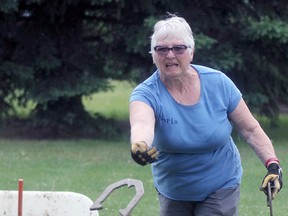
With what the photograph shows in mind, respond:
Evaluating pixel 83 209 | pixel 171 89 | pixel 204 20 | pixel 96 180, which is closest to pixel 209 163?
pixel 171 89

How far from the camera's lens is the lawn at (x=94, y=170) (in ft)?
28.8

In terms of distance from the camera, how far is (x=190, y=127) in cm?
454

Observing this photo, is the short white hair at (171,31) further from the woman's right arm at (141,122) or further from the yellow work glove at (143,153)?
the yellow work glove at (143,153)

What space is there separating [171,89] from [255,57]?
8.83 metres

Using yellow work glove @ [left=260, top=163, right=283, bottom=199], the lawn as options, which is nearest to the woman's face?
yellow work glove @ [left=260, top=163, right=283, bottom=199]

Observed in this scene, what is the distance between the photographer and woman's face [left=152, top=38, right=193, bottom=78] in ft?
14.7

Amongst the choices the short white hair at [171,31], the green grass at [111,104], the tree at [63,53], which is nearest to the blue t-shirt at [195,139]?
the short white hair at [171,31]

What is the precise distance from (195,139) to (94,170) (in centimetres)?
629

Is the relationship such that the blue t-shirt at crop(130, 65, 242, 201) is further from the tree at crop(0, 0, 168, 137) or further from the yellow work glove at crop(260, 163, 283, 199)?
the tree at crop(0, 0, 168, 137)

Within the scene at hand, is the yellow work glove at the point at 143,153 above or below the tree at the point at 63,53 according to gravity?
below

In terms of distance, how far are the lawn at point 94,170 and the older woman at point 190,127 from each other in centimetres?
349

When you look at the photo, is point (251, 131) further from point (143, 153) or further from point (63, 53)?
point (63, 53)

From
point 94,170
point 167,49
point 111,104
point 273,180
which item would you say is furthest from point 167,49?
point 111,104

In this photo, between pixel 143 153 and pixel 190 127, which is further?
pixel 190 127
